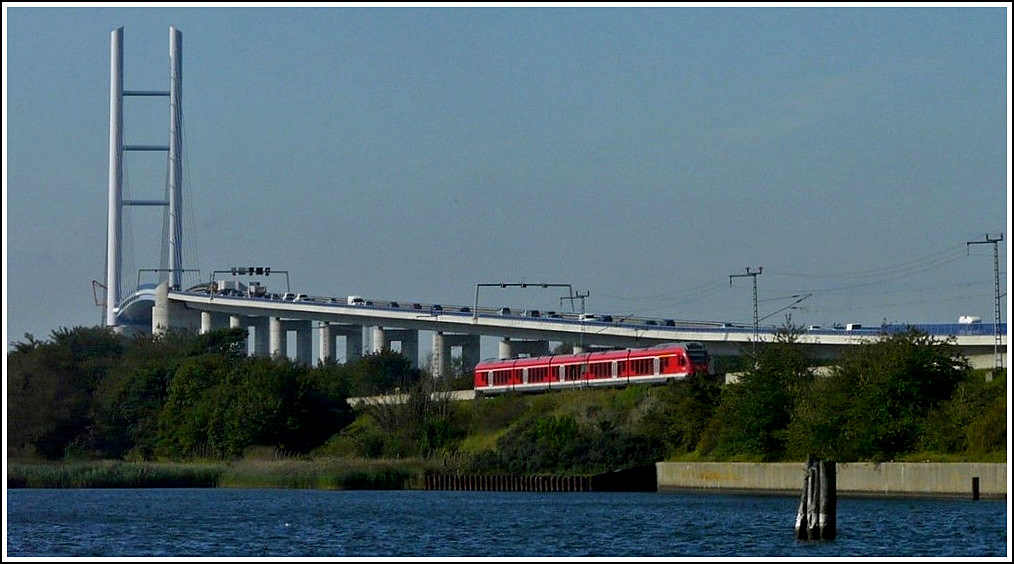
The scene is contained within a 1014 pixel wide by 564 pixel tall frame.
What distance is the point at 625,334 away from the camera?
112 metres

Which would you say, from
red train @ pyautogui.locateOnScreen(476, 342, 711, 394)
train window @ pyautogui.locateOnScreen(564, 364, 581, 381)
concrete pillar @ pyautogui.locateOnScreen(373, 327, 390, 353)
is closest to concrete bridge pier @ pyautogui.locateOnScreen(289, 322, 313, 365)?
concrete pillar @ pyautogui.locateOnScreen(373, 327, 390, 353)

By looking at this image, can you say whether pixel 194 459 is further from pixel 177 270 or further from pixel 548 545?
pixel 548 545

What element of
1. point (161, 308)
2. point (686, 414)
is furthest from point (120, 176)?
point (686, 414)

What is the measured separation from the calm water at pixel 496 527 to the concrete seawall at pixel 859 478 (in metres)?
1.30

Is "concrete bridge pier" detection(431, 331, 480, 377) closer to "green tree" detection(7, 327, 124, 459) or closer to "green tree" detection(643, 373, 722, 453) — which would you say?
"green tree" detection(7, 327, 124, 459)

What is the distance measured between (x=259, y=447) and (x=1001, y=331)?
3943 centimetres

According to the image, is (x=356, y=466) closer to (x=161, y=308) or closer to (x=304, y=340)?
(x=304, y=340)

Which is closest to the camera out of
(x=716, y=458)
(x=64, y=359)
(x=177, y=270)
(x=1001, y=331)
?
(x=716, y=458)

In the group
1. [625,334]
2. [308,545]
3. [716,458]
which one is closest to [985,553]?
[308,545]

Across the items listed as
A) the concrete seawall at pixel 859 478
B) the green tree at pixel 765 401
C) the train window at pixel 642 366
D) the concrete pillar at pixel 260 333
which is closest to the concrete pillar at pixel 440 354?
the concrete pillar at pixel 260 333

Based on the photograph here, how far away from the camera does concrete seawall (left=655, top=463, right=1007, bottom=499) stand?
2298 inches

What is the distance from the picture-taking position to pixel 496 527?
51656mm

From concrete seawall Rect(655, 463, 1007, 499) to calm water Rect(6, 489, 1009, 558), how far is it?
4.25 feet

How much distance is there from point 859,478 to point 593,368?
31634mm
